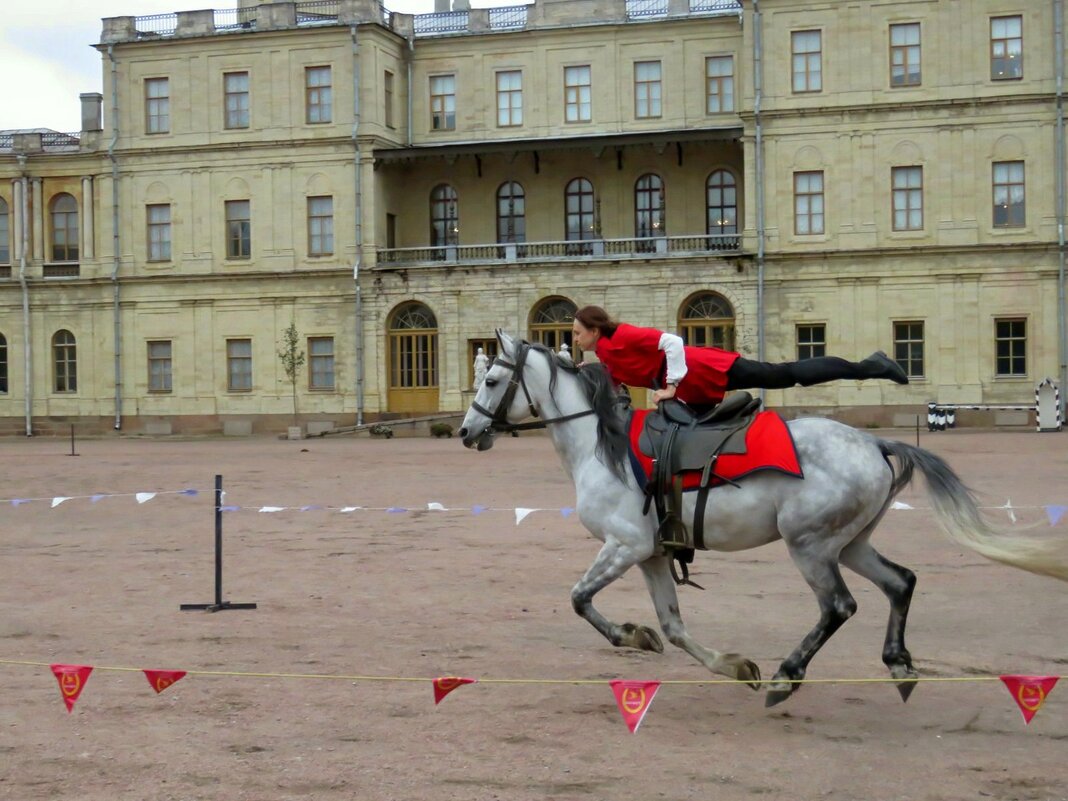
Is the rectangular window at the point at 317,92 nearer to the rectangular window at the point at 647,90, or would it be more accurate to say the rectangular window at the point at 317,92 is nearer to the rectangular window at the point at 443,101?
the rectangular window at the point at 443,101

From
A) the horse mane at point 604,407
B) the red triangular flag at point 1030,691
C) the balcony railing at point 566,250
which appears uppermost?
the balcony railing at point 566,250

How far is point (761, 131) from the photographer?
147ft

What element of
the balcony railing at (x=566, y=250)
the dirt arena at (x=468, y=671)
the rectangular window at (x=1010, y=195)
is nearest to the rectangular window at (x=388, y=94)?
the balcony railing at (x=566, y=250)

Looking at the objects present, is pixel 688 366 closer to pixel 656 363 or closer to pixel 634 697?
pixel 656 363

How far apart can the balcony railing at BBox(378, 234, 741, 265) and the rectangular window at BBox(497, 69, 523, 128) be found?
4462 mm

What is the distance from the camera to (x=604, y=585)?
8.73m

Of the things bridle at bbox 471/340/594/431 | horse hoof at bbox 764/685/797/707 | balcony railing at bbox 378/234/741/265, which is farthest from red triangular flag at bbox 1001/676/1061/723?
balcony railing at bbox 378/234/741/265

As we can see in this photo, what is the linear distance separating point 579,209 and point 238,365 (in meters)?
12.6

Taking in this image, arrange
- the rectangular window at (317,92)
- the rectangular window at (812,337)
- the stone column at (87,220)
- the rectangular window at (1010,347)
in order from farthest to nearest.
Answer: the stone column at (87,220)
the rectangular window at (317,92)
the rectangular window at (812,337)
the rectangular window at (1010,347)

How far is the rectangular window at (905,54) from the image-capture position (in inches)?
1727

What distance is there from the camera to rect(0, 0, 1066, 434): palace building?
43625 millimetres

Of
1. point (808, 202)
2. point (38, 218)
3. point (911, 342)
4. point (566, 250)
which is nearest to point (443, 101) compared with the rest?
point (566, 250)

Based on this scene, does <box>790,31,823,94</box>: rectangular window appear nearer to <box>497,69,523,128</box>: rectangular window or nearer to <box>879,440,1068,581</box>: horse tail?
<box>497,69,523,128</box>: rectangular window

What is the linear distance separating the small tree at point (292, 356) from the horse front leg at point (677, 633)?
1537 inches
